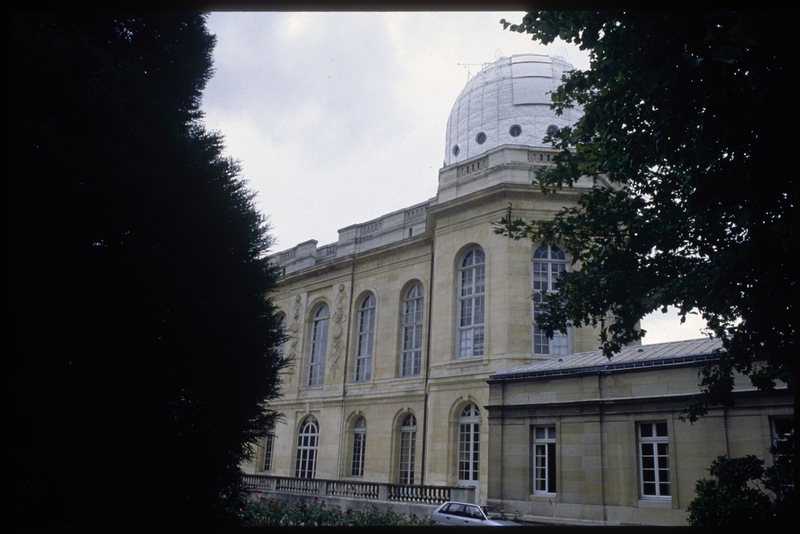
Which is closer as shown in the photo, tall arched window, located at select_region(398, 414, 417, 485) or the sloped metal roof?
the sloped metal roof

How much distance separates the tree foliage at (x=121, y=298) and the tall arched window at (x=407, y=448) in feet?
63.9

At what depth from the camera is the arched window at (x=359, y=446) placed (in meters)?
30.4

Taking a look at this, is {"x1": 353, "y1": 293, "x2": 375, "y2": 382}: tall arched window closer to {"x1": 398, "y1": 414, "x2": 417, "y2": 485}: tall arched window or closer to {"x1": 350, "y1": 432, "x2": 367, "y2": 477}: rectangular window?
{"x1": 350, "y1": 432, "x2": 367, "y2": 477}: rectangular window

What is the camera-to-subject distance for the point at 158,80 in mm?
10367

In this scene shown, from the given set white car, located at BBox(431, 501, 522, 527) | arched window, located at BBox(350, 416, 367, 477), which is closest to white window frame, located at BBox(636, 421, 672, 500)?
white car, located at BBox(431, 501, 522, 527)

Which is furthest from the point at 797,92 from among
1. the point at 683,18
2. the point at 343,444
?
the point at 343,444

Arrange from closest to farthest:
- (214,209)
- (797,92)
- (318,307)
Answer: (797,92)
(214,209)
(318,307)

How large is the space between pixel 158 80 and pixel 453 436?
742 inches

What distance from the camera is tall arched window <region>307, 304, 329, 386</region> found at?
116 feet

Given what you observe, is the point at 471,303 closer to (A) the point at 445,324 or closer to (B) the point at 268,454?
(A) the point at 445,324

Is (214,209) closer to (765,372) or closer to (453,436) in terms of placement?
(765,372)

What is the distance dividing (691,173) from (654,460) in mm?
9512

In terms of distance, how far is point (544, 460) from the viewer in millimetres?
17422

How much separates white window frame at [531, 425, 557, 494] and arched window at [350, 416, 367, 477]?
1432 cm
